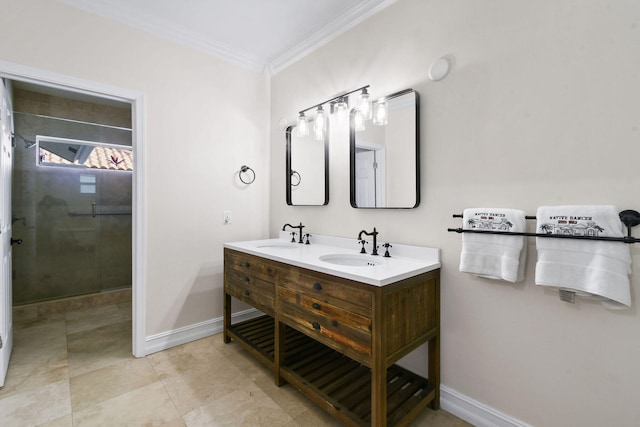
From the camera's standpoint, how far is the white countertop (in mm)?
1388

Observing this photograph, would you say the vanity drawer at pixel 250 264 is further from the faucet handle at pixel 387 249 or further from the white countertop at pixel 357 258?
the faucet handle at pixel 387 249

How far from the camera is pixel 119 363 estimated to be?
2.14 metres

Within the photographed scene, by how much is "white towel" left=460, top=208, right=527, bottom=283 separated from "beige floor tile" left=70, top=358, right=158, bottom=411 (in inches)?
82.0

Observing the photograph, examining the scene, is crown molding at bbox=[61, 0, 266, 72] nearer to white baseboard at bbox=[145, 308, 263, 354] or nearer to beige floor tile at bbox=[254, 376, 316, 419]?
white baseboard at bbox=[145, 308, 263, 354]

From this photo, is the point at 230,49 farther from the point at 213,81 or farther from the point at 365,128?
the point at 365,128

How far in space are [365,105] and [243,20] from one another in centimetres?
121

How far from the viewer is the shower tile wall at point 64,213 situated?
10.1 ft

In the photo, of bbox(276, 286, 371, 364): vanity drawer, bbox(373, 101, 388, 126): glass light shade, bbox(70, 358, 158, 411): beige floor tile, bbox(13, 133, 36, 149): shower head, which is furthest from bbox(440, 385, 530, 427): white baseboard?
bbox(13, 133, 36, 149): shower head

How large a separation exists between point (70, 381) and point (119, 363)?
0.28 meters

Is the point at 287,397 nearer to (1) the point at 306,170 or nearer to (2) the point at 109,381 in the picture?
(2) the point at 109,381

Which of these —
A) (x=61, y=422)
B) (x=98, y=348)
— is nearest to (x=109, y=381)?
(x=61, y=422)

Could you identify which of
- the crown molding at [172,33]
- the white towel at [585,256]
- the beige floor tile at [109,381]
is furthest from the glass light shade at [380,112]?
the beige floor tile at [109,381]

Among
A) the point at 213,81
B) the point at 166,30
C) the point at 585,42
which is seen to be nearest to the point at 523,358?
the point at 585,42

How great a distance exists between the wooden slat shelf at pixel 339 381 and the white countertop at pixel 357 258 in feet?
2.24
